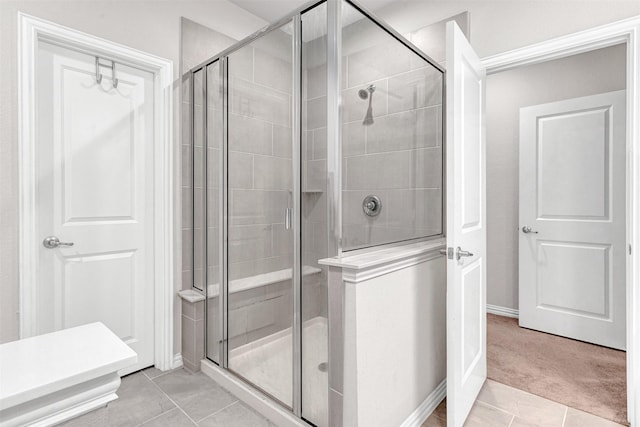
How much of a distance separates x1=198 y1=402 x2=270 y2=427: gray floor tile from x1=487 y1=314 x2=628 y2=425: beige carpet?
1517 mm

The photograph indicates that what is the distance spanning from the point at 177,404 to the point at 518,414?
1.87 m

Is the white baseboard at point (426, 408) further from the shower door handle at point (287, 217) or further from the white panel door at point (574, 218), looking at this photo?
the white panel door at point (574, 218)

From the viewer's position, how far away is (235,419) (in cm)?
180

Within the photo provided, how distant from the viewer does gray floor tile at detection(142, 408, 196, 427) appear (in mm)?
1750

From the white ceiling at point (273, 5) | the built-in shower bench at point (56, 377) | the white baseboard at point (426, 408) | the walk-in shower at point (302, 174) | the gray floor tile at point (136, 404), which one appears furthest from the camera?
the white ceiling at point (273, 5)

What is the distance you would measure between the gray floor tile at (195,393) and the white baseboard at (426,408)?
0.97 m

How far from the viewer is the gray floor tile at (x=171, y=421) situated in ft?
5.74

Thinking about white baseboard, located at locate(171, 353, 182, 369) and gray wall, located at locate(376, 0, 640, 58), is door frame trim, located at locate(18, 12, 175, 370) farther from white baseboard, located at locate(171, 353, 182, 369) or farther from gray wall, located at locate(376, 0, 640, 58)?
gray wall, located at locate(376, 0, 640, 58)

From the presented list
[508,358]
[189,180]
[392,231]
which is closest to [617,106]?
[508,358]

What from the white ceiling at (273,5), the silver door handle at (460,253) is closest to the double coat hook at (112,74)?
the white ceiling at (273,5)

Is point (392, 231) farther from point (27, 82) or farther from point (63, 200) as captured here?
point (27, 82)

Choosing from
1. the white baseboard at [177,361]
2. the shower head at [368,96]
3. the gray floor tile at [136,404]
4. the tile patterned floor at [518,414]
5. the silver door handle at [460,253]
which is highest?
the shower head at [368,96]

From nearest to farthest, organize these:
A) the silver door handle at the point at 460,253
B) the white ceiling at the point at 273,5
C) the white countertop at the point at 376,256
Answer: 1. the white countertop at the point at 376,256
2. the silver door handle at the point at 460,253
3. the white ceiling at the point at 273,5

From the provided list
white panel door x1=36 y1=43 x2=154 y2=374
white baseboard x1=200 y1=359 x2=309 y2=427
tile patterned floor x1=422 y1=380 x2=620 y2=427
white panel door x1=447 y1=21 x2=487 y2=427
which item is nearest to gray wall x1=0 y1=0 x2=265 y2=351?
white panel door x1=36 y1=43 x2=154 y2=374
